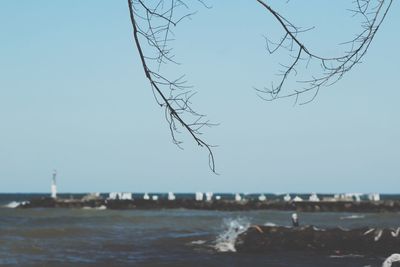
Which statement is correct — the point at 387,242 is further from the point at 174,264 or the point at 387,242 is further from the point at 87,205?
the point at 87,205

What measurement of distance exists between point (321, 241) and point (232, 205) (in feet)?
127

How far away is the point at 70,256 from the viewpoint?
16.1 metres

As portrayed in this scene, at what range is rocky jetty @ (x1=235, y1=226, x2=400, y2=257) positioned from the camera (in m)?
15.7

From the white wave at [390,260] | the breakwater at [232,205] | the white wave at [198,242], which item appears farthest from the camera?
the breakwater at [232,205]

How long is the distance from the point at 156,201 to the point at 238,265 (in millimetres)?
45125

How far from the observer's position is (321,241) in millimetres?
16578

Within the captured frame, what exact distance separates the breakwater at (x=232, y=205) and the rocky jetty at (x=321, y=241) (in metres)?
32.7

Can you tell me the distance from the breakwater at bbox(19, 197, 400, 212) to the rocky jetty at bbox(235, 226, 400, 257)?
32.7m

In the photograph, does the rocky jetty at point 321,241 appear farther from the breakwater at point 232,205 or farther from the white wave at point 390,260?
the breakwater at point 232,205

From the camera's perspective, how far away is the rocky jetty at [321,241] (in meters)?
15.7

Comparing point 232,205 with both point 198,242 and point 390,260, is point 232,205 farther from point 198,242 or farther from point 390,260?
point 390,260

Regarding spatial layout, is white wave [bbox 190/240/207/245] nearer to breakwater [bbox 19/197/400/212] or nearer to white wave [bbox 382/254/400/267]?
white wave [bbox 382/254/400/267]

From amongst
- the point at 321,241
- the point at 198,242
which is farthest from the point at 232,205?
the point at 321,241

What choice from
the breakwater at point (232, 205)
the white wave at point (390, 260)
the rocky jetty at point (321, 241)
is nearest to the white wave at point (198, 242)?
the rocky jetty at point (321, 241)
